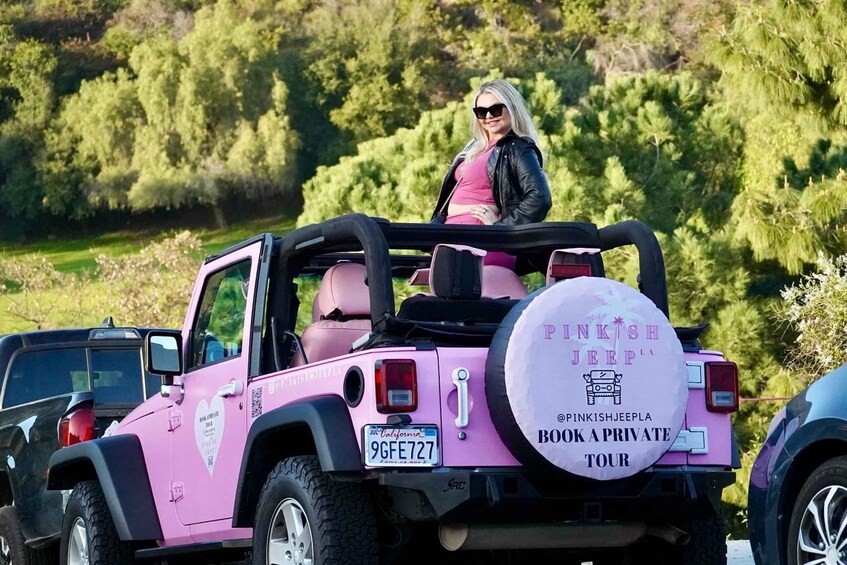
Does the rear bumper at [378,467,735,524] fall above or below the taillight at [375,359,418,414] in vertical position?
below

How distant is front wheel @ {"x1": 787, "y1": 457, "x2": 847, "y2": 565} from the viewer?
629cm

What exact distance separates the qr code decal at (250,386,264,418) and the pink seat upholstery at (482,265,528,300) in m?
1.06

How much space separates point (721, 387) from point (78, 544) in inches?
153

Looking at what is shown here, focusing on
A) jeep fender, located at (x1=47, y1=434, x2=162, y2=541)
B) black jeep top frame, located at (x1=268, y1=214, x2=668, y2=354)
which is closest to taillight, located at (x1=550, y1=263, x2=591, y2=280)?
black jeep top frame, located at (x1=268, y1=214, x2=668, y2=354)

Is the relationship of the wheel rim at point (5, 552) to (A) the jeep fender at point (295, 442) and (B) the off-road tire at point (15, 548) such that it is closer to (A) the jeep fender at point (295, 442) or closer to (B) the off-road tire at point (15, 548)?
(B) the off-road tire at point (15, 548)

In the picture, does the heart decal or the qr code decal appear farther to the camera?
the heart decal

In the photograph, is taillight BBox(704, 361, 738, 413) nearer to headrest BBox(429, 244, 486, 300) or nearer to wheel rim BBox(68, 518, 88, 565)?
headrest BBox(429, 244, 486, 300)

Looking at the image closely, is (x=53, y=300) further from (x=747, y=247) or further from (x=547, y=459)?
A: (x=547, y=459)

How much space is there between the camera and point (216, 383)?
7.62 metres

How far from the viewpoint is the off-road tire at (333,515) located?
619cm

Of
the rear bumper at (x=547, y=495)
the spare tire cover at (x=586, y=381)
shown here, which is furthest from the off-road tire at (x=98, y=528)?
the spare tire cover at (x=586, y=381)

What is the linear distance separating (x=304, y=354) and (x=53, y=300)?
3511 centimetres

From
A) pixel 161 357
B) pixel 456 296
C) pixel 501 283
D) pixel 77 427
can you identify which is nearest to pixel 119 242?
pixel 77 427

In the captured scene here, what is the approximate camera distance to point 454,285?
669cm
